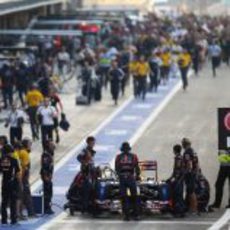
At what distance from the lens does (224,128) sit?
26.5 metres

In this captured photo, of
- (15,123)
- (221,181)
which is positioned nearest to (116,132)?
(15,123)

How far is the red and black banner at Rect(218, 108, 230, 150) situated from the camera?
26406 mm

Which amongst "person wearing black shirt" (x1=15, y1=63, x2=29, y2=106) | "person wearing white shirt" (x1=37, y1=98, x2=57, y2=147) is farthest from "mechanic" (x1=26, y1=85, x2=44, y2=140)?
"person wearing black shirt" (x1=15, y1=63, x2=29, y2=106)

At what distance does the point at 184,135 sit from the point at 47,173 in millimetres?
11447

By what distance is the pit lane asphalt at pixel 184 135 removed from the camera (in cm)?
2448

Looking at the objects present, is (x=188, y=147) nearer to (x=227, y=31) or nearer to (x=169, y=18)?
(x=227, y=31)

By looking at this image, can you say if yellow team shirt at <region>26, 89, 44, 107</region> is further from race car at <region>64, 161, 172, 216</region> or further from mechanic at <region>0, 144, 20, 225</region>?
mechanic at <region>0, 144, 20, 225</region>

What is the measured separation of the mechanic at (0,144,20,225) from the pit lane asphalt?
2.45 ft

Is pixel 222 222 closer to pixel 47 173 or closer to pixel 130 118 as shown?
pixel 47 173

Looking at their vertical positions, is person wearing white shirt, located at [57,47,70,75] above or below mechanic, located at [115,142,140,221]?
above

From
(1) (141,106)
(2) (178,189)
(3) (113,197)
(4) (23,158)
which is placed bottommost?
(3) (113,197)

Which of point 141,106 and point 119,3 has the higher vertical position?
point 119,3

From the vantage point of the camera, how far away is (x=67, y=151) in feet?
109

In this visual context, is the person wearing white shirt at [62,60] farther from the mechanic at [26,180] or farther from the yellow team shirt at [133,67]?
the mechanic at [26,180]
